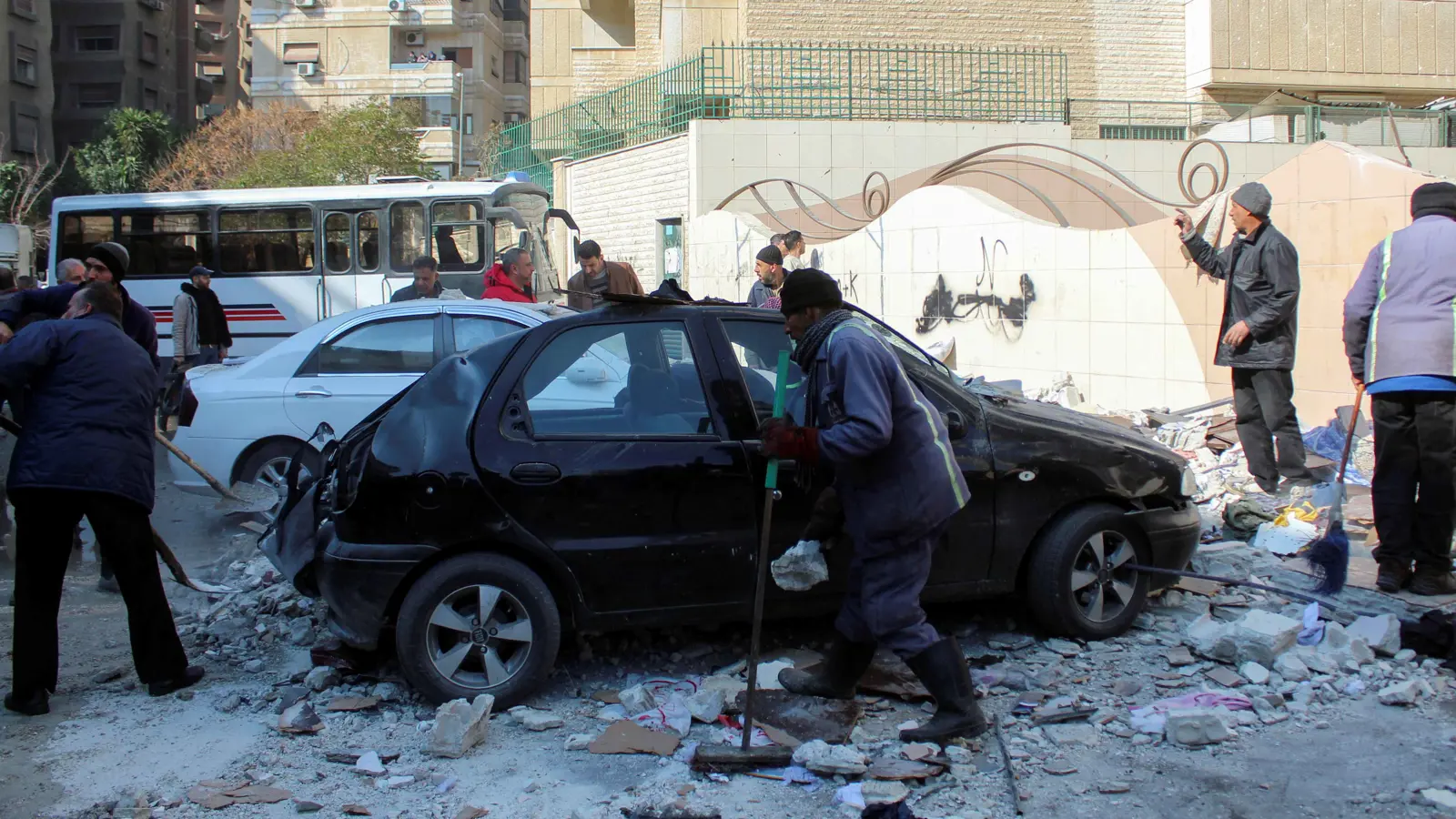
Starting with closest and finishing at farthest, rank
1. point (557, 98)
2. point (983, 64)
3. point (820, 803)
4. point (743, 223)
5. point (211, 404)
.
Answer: point (820, 803) → point (211, 404) → point (743, 223) → point (983, 64) → point (557, 98)

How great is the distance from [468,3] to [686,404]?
56.2m

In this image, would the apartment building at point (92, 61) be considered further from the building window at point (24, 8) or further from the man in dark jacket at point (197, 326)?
the man in dark jacket at point (197, 326)

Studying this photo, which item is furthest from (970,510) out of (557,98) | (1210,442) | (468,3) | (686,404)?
(468,3)

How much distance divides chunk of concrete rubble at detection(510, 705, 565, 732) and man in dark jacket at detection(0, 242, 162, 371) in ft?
8.50

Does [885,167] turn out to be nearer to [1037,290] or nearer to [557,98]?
[1037,290]

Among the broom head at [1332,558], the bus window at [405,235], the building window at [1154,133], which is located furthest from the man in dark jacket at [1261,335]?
the building window at [1154,133]

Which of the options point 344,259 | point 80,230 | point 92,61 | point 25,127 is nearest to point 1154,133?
point 344,259

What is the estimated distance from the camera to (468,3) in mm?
56750

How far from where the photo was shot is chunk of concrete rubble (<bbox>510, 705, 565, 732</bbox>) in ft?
15.1

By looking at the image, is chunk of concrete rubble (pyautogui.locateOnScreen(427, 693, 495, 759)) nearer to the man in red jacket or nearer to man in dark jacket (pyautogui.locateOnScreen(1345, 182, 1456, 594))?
man in dark jacket (pyautogui.locateOnScreen(1345, 182, 1456, 594))

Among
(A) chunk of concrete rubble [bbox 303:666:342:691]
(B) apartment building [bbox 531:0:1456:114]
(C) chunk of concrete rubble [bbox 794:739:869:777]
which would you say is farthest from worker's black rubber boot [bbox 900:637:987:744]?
(B) apartment building [bbox 531:0:1456:114]

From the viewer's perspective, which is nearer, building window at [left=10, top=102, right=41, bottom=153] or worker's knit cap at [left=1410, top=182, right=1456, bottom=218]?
worker's knit cap at [left=1410, top=182, right=1456, bottom=218]

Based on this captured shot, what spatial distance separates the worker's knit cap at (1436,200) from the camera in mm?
5793

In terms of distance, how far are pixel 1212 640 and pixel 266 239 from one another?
16.2 metres
